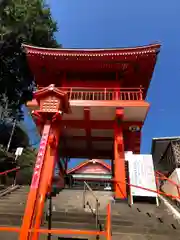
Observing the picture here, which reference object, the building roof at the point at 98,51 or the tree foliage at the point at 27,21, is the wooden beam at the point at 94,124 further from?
the tree foliage at the point at 27,21

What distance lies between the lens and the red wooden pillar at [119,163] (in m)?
8.80

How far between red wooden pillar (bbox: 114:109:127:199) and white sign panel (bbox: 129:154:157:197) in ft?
1.91

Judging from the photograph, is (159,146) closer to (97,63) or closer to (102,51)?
(97,63)

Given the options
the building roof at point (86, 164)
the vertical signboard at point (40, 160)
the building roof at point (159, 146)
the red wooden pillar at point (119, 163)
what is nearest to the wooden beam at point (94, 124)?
the red wooden pillar at point (119, 163)

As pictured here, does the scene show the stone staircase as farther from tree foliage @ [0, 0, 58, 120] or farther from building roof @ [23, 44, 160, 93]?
tree foliage @ [0, 0, 58, 120]

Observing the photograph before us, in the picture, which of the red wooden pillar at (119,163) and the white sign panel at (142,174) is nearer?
the white sign panel at (142,174)

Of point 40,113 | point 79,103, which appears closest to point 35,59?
point 79,103

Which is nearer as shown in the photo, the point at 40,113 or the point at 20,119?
the point at 40,113

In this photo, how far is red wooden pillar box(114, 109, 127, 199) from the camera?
8.80 m

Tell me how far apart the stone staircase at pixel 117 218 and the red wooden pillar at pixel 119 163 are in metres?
0.72

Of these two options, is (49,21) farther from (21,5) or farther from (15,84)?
(15,84)

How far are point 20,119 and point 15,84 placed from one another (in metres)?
3.23

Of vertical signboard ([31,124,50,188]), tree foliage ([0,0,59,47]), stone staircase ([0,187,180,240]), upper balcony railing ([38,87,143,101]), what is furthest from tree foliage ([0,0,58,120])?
stone staircase ([0,187,180,240])

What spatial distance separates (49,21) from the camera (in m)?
19.6
